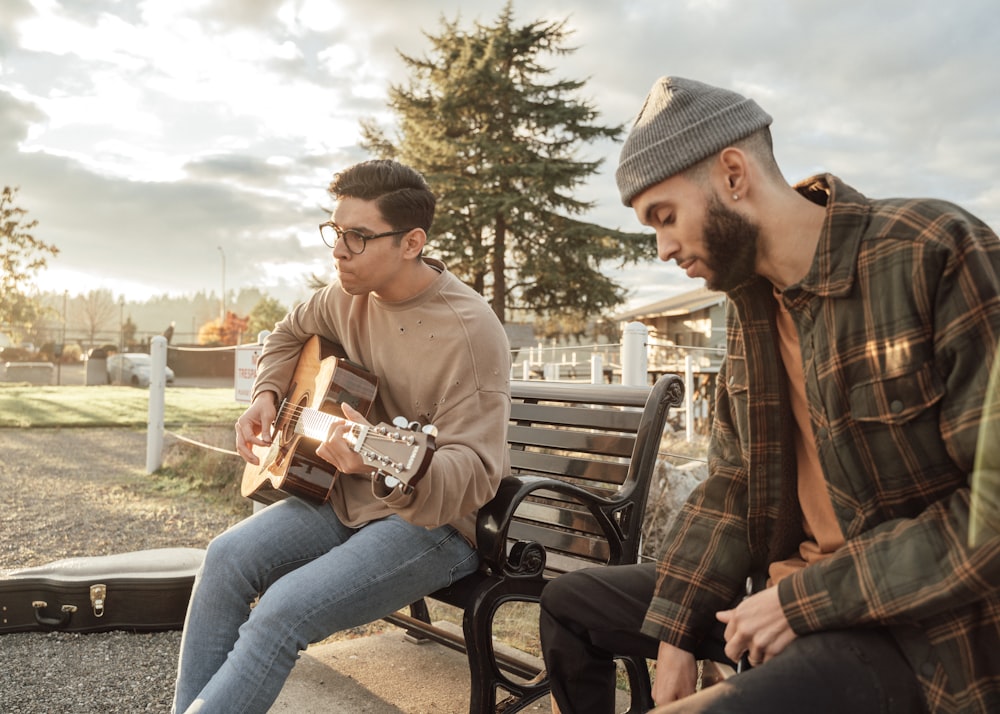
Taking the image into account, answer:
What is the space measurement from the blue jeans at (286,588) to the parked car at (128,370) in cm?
2807

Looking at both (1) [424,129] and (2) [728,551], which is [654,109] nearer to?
(2) [728,551]

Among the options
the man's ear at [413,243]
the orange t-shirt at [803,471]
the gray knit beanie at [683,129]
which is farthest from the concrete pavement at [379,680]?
the gray knit beanie at [683,129]

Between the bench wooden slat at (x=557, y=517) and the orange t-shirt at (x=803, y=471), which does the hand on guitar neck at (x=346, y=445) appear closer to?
the bench wooden slat at (x=557, y=517)

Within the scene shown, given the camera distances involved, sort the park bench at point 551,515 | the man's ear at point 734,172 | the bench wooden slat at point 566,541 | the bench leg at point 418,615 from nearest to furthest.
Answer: the man's ear at point 734,172, the park bench at point 551,515, the bench wooden slat at point 566,541, the bench leg at point 418,615

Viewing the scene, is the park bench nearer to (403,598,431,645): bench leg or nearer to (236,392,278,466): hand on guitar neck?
(403,598,431,645): bench leg

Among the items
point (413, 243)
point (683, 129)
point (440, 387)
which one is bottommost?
point (440, 387)

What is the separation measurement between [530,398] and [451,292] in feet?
2.80

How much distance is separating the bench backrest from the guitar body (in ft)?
2.54

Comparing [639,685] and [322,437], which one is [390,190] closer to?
[322,437]

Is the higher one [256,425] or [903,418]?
[903,418]

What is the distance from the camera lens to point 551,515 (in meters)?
3.01

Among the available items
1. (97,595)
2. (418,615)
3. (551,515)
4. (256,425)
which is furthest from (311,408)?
(97,595)

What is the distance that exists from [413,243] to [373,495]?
85 centimetres

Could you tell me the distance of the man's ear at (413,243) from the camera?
2701 mm
